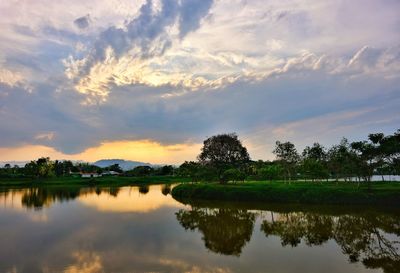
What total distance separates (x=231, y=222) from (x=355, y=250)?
49.3 feet

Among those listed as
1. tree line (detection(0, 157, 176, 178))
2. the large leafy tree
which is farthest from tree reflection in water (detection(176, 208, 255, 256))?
tree line (detection(0, 157, 176, 178))

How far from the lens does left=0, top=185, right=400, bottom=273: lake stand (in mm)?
21922

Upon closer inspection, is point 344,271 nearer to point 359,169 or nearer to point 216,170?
point 359,169

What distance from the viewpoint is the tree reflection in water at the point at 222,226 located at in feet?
91.4

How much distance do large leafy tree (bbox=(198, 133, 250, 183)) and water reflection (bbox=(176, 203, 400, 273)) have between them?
116 ft

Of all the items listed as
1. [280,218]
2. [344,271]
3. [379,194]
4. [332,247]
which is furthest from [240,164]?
[344,271]

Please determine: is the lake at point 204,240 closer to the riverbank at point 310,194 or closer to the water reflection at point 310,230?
the water reflection at point 310,230

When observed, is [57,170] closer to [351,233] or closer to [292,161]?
[292,161]

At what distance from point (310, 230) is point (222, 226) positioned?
8947mm

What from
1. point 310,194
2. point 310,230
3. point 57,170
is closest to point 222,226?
point 310,230

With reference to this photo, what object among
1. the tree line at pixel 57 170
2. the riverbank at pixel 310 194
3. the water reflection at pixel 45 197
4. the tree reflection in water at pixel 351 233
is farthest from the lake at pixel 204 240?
the tree line at pixel 57 170

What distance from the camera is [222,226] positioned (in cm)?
3656

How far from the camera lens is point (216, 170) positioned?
275ft

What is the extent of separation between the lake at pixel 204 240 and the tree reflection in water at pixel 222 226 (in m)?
0.08
